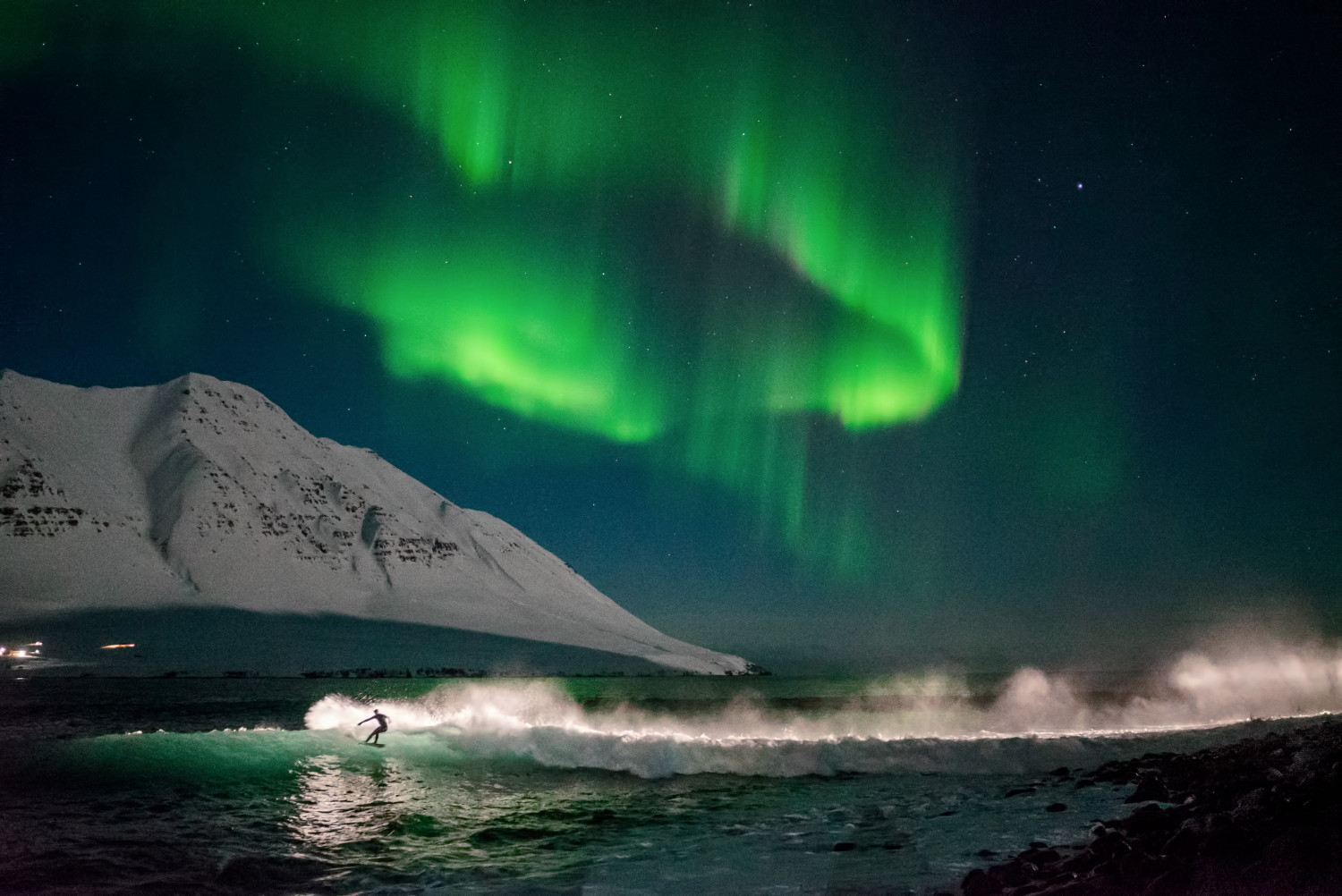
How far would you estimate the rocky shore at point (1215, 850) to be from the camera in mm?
13320

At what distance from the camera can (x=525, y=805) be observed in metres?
26.0

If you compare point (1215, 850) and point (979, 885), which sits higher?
point (1215, 850)

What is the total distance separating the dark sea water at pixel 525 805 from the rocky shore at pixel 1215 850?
1.60 m

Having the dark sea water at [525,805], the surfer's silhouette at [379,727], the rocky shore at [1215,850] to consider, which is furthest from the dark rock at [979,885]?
the surfer's silhouette at [379,727]

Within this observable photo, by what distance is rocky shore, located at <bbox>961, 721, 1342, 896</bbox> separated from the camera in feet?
43.7

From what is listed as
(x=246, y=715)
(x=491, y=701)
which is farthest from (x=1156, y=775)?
(x=246, y=715)

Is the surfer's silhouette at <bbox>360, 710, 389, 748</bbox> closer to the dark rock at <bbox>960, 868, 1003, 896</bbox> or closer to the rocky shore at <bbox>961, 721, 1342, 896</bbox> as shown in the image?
the rocky shore at <bbox>961, 721, 1342, 896</bbox>

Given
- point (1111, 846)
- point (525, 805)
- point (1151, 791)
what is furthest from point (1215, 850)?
point (525, 805)

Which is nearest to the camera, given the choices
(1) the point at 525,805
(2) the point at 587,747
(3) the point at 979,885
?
(3) the point at 979,885

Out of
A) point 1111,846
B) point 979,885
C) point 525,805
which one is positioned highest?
point 1111,846

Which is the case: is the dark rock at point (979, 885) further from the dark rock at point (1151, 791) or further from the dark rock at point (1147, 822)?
the dark rock at point (1151, 791)

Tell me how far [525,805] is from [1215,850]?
60.1ft

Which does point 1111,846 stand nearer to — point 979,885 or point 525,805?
point 979,885

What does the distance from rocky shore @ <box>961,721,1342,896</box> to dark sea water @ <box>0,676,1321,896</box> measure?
1.60 m
